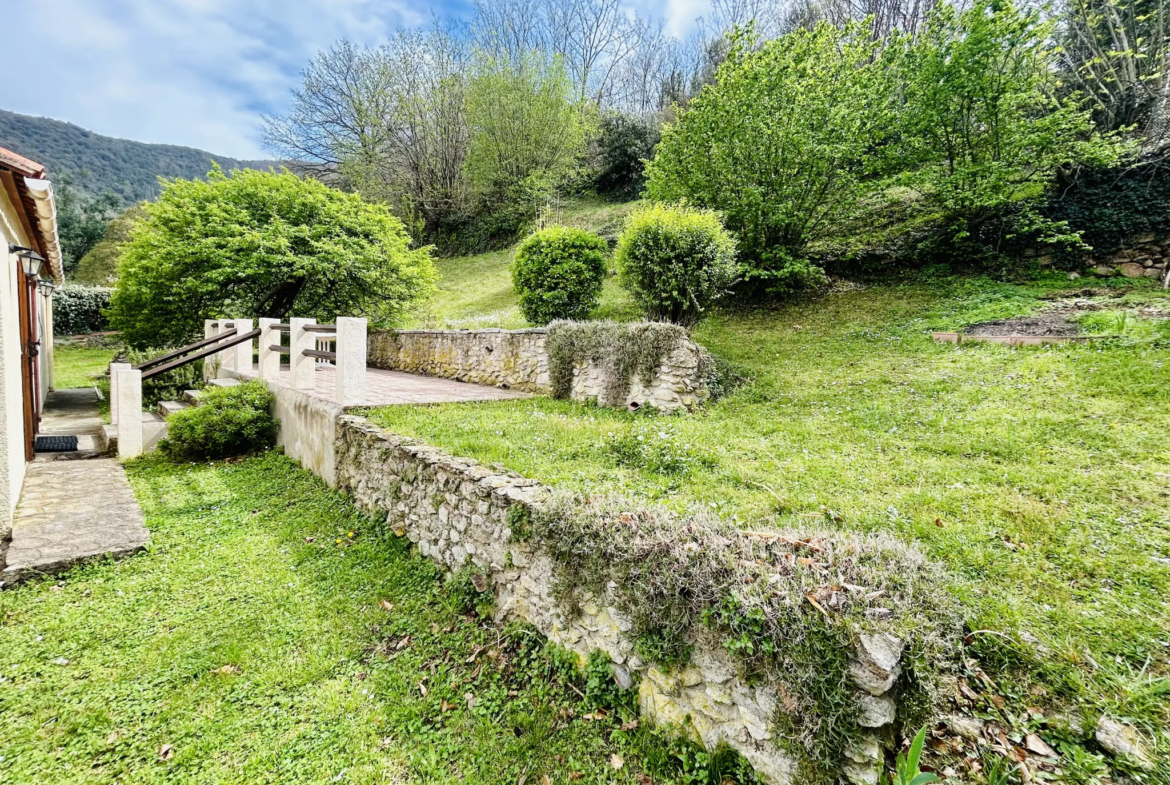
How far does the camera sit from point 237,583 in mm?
3295

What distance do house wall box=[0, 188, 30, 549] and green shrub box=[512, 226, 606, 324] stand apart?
629 cm

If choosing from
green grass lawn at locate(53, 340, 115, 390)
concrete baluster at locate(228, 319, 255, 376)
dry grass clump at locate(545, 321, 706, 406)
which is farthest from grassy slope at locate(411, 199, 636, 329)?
green grass lawn at locate(53, 340, 115, 390)

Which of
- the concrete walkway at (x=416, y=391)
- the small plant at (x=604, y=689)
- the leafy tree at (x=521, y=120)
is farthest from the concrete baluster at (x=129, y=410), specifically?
the leafy tree at (x=521, y=120)

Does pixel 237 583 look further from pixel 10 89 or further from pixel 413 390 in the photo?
pixel 10 89

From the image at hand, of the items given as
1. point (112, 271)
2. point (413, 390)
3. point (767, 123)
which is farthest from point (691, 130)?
point (112, 271)

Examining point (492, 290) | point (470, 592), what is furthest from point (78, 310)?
point (470, 592)

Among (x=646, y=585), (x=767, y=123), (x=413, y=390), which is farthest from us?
(x=767, y=123)

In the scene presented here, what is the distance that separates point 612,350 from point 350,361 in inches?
116

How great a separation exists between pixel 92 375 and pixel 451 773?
53.6 feet

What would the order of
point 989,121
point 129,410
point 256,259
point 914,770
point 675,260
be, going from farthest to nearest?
point 256,259 → point 989,121 → point 675,260 → point 129,410 → point 914,770

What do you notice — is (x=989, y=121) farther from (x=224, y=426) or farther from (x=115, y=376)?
(x=115, y=376)

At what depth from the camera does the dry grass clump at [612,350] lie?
5.44 metres

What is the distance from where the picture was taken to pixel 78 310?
58.0 feet

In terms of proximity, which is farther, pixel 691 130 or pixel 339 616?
pixel 691 130
